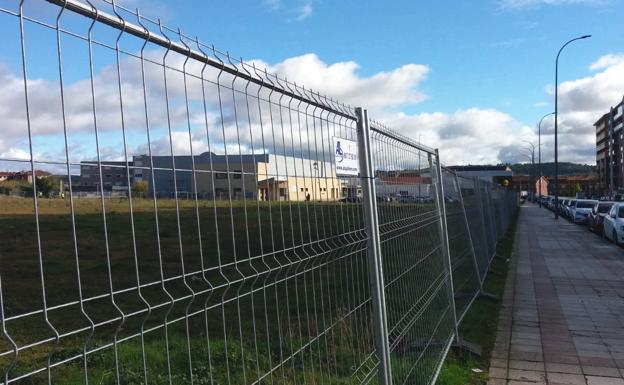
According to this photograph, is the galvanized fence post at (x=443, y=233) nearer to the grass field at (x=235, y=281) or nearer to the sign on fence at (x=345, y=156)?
the grass field at (x=235, y=281)

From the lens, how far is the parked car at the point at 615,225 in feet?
69.2

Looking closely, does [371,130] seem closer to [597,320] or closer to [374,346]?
[374,346]

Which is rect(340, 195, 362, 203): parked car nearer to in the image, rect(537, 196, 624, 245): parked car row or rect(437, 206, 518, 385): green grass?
rect(437, 206, 518, 385): green grass

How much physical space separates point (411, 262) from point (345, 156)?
1759 millimetres

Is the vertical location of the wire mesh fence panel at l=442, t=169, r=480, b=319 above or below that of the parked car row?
above

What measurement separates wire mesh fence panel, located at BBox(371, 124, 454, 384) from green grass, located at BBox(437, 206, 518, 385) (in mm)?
206

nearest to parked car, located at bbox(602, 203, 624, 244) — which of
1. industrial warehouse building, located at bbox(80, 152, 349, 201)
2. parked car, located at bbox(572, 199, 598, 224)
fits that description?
parked car, located at bbox(572, 199, 598, 224)

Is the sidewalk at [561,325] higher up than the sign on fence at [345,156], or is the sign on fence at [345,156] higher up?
the sign on fence at [345,156]

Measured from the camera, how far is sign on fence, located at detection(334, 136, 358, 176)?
388 cm

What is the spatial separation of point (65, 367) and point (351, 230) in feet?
8.66

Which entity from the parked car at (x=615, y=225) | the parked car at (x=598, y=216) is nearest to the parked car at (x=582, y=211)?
the parked car at (x=598, y=216)

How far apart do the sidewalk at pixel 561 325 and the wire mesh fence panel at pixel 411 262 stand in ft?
3.16

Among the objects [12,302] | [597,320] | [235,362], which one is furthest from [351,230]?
[12,302]

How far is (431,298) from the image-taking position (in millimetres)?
6023
